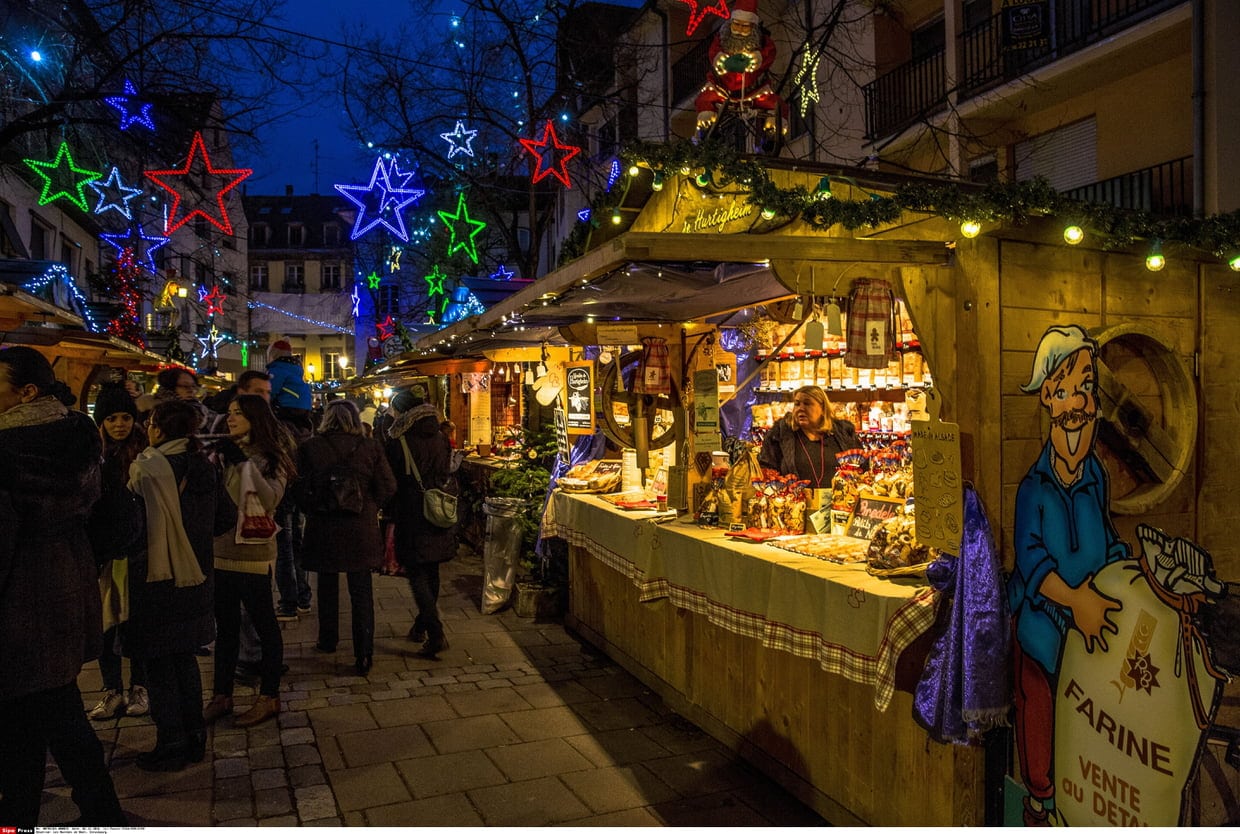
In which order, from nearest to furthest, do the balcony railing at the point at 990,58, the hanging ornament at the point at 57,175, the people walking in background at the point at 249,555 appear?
the people walking in background at the point at 249,555, the balcony railing at the point at 990,58, the hanging ornament at the point at 57,175

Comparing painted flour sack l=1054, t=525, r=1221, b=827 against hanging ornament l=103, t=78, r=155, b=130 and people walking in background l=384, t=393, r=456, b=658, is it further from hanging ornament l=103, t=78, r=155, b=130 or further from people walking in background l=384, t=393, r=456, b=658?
hanging ornament l=103, t=78, r=155, b=130

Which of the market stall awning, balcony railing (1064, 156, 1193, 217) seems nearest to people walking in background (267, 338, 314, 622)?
the market stall awning

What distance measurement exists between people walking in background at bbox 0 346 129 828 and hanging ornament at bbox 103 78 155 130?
32.3ft

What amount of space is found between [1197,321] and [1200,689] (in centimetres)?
216

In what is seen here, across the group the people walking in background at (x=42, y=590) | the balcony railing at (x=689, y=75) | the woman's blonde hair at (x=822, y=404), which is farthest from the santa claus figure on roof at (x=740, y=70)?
the balcony railing at (x=689, y=75)

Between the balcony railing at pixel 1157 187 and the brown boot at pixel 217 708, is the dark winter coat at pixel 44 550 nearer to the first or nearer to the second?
the brown boot at pixel 217 708

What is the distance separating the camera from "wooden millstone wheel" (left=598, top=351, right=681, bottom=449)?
7059 millimetres

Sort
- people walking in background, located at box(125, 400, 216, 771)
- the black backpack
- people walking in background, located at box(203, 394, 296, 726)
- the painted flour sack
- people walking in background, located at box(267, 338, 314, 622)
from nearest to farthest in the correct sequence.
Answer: the painted flour sack, people walking in background, located at box(125, 400, 216, 771), people walking in background, located at box(203, 394, 296, 726), the black backpack, people walking in background, located at box(267, 338, 314, 622)

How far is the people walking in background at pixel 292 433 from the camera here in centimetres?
780

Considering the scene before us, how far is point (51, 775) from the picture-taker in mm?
4426

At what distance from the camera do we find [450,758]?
478 centimetres

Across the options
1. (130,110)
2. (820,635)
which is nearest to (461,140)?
(130,110)

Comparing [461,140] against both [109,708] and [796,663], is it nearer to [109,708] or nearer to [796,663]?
[109,708]

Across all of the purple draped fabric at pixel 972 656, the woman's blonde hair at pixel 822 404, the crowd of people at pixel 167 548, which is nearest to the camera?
the purple draped fabric at pixel 972 656
